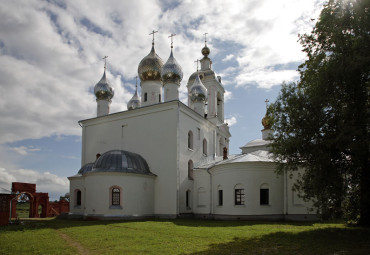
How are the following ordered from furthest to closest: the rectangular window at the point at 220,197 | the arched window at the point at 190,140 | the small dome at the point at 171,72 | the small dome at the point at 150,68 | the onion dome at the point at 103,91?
the onion dome at the point at 103,91 → the small dome at the point at 150,68 → the small dome at the point at 171,72 → the arched window at the point at 190,140 → the rectangular window at the point at 220,197

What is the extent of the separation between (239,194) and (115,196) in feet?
27.3

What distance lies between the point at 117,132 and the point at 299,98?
55.3 ft

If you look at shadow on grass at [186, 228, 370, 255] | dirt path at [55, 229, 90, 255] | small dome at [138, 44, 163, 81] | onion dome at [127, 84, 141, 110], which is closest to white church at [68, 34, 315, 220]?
small dome at [138, 44, 163, 81]

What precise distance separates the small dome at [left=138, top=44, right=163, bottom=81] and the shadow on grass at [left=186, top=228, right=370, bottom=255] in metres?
18.3

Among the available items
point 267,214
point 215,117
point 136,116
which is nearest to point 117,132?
point 136,116

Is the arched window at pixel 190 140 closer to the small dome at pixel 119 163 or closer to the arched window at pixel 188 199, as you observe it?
the arched window at pixel 188 199

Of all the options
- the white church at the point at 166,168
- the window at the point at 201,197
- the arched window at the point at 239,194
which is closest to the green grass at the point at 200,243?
the white church at the point at 166,168

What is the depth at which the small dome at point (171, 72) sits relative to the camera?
2720cm

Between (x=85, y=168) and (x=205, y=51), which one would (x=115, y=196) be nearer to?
(x=85, y=168)

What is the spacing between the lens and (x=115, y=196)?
22.3 meters

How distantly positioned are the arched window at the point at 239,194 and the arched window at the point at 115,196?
7748mm

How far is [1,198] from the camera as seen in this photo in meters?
17.7

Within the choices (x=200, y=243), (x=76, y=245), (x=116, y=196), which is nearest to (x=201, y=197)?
(x=116, y=196)

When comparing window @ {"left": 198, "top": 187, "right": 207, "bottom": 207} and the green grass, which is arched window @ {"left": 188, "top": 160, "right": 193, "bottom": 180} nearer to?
window @ {"left": 198, "top": 187, "right": 207, "bottom": 207}
